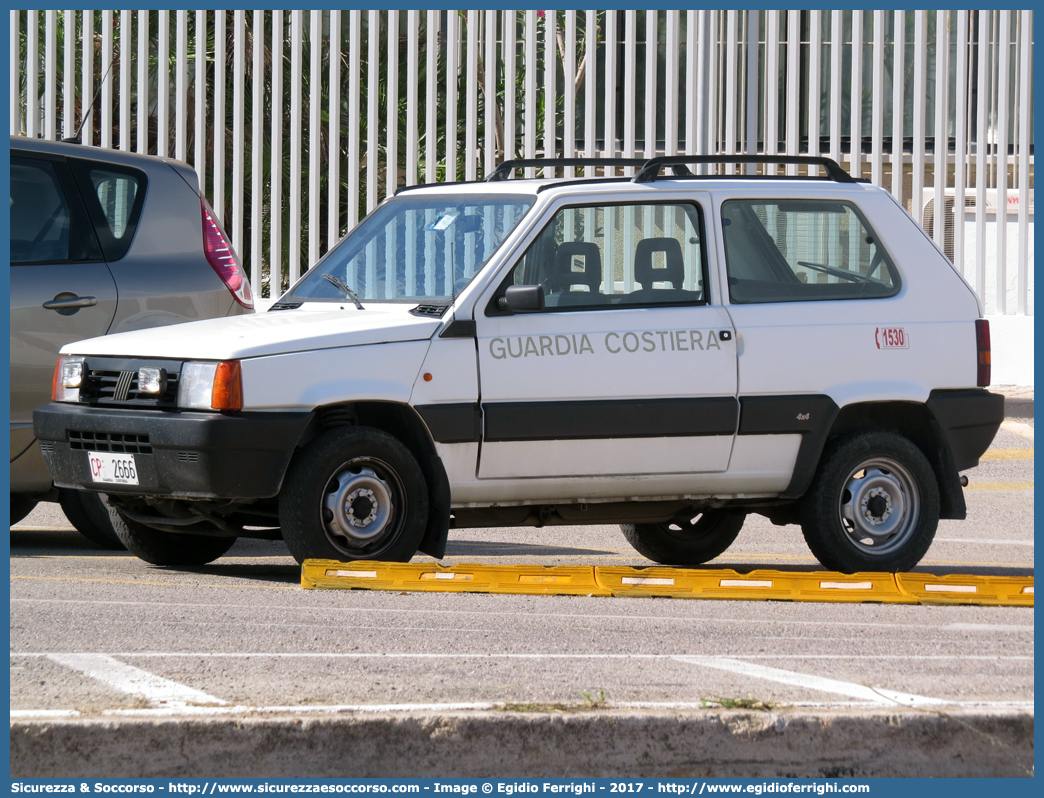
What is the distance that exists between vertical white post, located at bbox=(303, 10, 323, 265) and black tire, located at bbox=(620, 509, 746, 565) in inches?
325

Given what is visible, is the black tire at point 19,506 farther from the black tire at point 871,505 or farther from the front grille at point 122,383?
the black tire at point 871,505

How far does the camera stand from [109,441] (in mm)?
6262

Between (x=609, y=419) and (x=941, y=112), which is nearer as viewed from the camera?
(x=609, y=419)

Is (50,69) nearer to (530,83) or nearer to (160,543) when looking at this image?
(530,83)

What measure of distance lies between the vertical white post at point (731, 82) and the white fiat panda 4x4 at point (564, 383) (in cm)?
839

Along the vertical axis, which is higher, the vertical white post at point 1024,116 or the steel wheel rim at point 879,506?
the vertical white post at point 1024,116

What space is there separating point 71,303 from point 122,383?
3.80ft

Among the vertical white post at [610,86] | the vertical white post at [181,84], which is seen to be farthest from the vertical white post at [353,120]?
the vertical white post at [610,86]

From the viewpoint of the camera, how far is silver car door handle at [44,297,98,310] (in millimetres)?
7228

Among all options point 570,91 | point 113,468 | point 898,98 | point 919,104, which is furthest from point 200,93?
point 113,468

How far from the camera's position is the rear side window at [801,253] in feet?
22.9

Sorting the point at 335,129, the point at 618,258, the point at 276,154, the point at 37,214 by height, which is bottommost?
the point at 618,258

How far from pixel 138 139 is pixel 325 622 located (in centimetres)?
1188

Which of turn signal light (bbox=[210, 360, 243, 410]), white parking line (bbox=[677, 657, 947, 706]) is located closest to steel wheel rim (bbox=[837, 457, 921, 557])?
white parking line (bbox=[677, 657, 947, 706])
